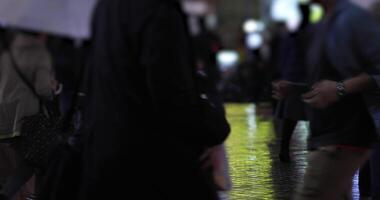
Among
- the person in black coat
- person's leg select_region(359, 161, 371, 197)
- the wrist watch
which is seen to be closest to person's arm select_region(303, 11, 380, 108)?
the wrist watch

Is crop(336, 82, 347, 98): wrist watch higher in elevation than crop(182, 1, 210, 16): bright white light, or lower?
lower

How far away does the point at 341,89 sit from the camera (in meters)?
4.11

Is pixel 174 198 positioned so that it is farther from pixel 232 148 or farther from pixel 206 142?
pixel 232 148

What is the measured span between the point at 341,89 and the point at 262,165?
5538 mm

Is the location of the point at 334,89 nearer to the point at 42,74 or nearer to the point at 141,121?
the point at 141,121

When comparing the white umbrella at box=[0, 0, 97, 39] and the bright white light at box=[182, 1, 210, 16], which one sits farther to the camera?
the white umbrella at box=[0, 0, 97, 39]

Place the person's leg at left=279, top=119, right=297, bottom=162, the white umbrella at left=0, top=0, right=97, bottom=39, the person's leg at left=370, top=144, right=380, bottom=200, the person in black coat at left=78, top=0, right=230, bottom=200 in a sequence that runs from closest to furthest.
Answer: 1. the person in black coat at left=78, top=0, right=230, bottom=200
2. the white umbrella at left=0, top=0, right=97, bottom=39
3. the person's leg at left=370, top=144, right=380, bottom=200
4. the person's leg at left=279, top=119, right=297, bottom=162

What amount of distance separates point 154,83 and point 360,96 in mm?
1222

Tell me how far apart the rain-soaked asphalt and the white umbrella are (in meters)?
2.87

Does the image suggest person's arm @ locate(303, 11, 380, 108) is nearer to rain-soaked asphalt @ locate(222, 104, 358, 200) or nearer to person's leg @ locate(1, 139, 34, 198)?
person's leg @ locate(1, 139, 34, 198)

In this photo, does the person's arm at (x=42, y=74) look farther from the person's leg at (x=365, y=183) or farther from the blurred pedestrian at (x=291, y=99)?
the blurred pedestrian at (x=291, y=99)

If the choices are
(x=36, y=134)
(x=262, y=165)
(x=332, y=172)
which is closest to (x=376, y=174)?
(x=332, y=172)

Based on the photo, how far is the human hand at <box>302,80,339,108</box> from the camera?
4.08 metres

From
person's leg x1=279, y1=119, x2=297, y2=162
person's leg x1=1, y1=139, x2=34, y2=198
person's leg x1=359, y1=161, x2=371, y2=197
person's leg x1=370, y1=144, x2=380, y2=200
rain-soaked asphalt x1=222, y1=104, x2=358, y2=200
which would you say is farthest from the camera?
person's leg x1=279, y1=119, x2=297, y2=162
